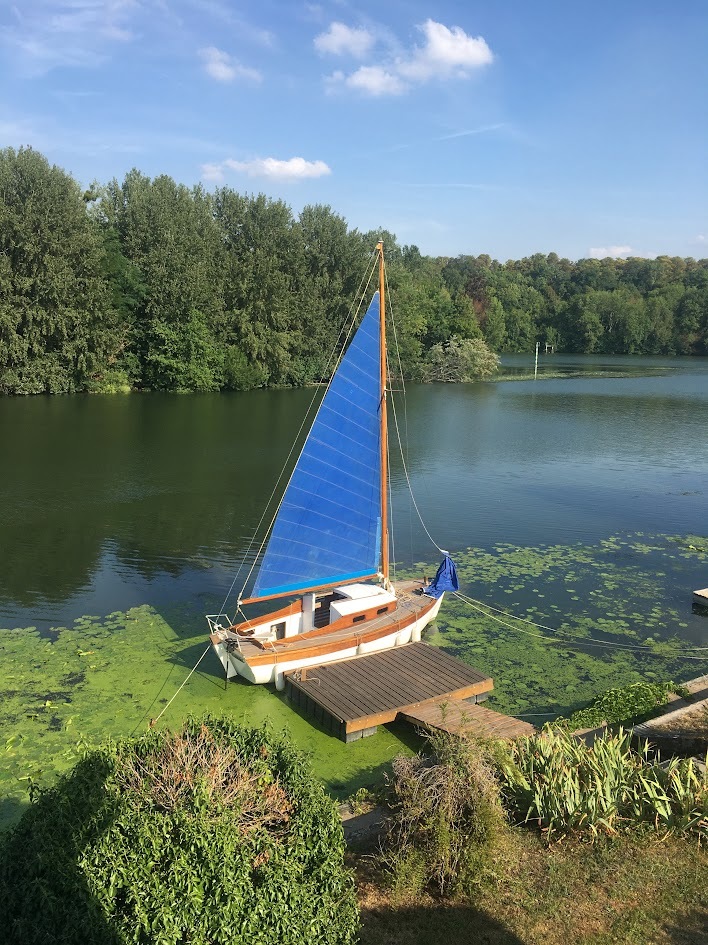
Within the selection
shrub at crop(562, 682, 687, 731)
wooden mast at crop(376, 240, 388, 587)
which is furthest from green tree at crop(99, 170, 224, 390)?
shrub at crop(562, 682, 687, 731)

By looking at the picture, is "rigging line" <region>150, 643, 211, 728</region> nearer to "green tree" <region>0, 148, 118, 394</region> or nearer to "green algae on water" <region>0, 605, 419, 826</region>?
"green algae on water" <region>0, 605, 419, 826</region>

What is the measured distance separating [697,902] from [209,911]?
5.09 metres

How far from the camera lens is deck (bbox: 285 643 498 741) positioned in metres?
13.3

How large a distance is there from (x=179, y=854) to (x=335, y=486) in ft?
37.0

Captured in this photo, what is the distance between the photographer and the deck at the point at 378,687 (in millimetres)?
13289

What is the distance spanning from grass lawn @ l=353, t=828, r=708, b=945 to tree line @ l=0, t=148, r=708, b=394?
174ft

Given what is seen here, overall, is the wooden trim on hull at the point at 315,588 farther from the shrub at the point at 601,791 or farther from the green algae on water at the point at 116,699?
the shrub at the point at 601,791

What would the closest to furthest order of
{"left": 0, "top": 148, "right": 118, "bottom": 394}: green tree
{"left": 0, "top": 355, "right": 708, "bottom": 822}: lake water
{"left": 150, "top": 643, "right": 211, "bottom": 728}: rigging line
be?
{"left": 150, "top": 643, "right": 211, "bottom": 728}: rigging line, {"left": 0, "top": 355, "right": 708, "bottom": 822}: lake water, {"left": 0, "top": 148, "right": 118, "bottom": 394}: green tree

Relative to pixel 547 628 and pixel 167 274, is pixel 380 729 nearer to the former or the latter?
pixel 547 628

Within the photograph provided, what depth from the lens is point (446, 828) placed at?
761 centimetres

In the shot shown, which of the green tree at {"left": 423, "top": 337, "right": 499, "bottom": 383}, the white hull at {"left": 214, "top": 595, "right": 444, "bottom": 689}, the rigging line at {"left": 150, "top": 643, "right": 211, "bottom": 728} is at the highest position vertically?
the green tree at {"left": 423, "top": 337, "right": 499, "bottom": 383}

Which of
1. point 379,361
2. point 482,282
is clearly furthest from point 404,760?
point 482,282

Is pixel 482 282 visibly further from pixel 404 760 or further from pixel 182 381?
pixel 404 760

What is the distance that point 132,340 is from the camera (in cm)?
6206
